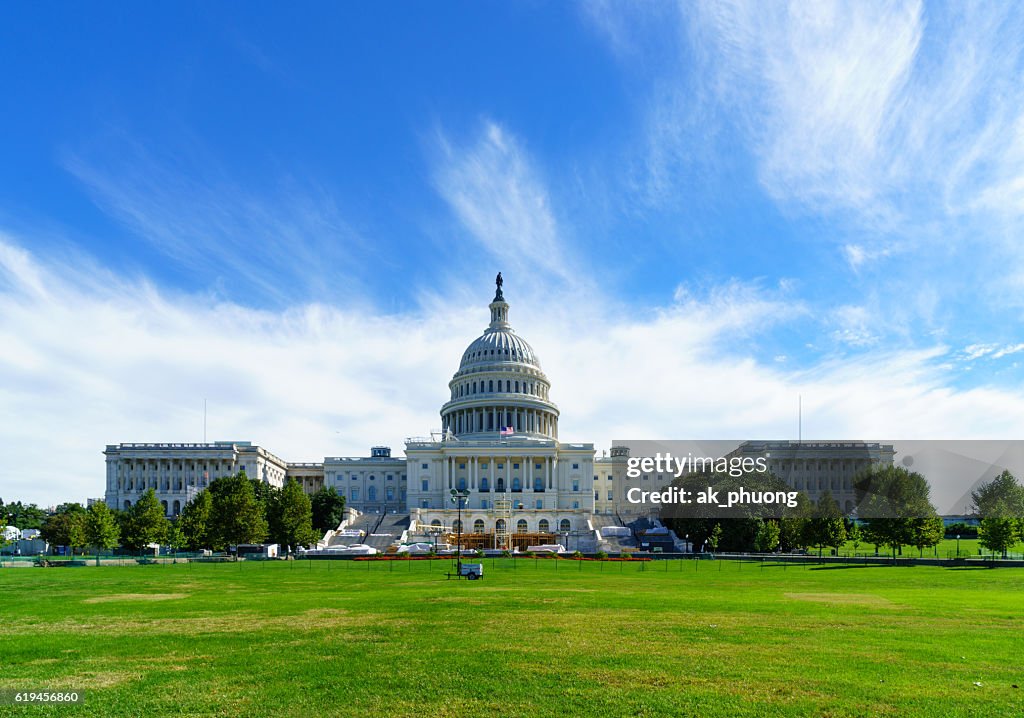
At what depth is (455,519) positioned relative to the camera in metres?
141

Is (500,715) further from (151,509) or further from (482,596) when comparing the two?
(151,509)

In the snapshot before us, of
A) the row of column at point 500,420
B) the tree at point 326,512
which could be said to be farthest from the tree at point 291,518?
the row of column at point 500,420

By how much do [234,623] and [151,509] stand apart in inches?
2862

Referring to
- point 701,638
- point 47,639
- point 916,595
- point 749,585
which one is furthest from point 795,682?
point 749,585

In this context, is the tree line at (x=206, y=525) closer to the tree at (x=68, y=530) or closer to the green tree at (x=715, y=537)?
the tree at (x=68, y=530)

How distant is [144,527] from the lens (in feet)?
297

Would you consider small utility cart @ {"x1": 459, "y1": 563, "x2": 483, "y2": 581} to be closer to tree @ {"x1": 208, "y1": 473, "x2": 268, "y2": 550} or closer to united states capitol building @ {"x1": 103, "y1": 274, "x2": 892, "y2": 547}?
Answer: tree @ {"x1": 208, "y1": 473, "x2": 268, "y2": 550}

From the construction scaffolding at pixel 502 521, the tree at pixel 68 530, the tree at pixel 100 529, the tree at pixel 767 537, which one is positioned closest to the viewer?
the tree at pixel 767 537

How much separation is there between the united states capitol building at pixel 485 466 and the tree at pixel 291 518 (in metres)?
39.4

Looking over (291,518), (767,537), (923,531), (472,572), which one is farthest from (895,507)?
(291,518)

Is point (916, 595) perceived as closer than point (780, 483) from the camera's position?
Yes

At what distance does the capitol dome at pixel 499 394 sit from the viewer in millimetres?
175500

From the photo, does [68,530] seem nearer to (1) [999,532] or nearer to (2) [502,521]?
(2) [502,521]

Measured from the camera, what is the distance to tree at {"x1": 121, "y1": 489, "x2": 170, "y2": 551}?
90.4 metres
